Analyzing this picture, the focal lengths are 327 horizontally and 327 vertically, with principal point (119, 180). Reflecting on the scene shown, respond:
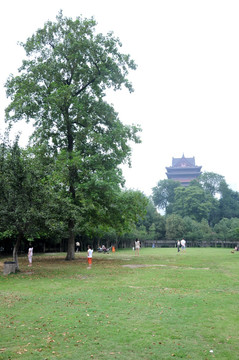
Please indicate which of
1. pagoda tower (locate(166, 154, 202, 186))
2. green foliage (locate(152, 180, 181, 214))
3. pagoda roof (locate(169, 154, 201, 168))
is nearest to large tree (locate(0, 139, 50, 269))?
green foliage (locate(152, 180, 181, 214))

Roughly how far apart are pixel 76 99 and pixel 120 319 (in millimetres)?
19843

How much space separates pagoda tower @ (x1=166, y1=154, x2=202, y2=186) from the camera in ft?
380

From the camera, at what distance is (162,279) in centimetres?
1614

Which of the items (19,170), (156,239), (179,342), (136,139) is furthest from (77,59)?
(156,239)

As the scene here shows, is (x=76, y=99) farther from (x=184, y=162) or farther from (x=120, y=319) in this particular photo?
(x=184, y=162)

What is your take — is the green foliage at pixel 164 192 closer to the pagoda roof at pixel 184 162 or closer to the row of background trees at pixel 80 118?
the pagoda roof at pixel 184 162

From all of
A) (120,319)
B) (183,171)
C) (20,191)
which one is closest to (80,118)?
(20,191)

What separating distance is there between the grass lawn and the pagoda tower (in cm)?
10261

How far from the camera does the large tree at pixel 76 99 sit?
25.9 meters

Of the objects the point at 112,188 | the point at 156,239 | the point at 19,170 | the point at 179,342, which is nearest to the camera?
the point at 179,342

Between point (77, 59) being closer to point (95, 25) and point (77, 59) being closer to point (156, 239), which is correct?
point (95, 25)

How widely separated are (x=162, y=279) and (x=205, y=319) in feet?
24.1

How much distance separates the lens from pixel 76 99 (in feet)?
84.1

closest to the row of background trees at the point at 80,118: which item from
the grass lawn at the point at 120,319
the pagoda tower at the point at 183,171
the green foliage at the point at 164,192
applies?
the grass lawn at the point at 120,319
